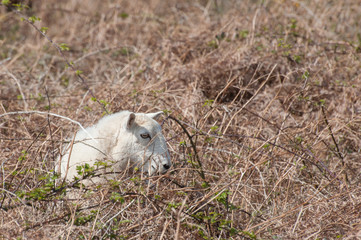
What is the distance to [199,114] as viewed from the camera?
6.60 metres

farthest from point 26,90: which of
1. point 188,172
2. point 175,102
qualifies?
point 188,172

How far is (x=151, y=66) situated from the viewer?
28.1 ft

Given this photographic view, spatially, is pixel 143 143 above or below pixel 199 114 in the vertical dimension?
above

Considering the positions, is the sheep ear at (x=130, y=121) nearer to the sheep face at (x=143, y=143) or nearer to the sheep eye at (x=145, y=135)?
the sheep face at (x=143, y=143)

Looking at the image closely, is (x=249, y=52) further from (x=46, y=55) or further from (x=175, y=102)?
(x=46, y=55)

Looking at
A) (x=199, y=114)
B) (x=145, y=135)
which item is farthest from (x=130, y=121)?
(x=199, y=114)

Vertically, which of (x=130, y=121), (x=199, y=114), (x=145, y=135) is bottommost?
(x=199, y=114)

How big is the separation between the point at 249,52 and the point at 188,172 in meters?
3.75

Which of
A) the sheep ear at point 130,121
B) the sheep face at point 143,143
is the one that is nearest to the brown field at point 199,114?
the sheep face at point 143,143

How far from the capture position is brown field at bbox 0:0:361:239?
4359 mm

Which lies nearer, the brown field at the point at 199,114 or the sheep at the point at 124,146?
the brown field at the point at 199,114

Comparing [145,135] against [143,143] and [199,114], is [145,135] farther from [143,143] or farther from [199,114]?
[199,114]

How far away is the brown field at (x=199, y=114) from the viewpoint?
4.36 metres

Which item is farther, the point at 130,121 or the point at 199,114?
the point at 199,114
